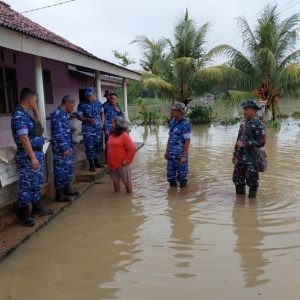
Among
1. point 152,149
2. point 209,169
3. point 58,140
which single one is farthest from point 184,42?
point 58,140

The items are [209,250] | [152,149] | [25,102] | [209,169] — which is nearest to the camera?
[209,250]

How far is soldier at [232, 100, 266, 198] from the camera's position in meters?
6.15

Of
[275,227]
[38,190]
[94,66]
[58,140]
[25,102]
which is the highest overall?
[94,66]

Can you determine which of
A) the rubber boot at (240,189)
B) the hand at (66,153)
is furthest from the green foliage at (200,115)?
the hand at (66,153)

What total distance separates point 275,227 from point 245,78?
659 inches

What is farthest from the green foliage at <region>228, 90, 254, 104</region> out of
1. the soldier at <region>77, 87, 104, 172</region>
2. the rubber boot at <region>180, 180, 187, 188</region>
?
the rubber boot at <region>180, 180, 187, 188</region>

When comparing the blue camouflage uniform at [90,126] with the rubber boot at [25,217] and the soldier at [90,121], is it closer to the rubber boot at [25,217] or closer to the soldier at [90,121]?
the soldier at [90,121]

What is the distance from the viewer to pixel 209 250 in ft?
14.7

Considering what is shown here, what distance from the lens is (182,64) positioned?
21797 millimetres

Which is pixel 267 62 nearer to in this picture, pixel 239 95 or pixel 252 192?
pixel 239 95

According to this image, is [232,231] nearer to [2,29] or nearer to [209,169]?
[2,29]

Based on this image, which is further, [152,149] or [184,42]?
[184,42]

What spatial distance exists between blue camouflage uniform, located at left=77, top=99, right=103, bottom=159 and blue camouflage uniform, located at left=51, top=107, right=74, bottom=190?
5.06 feet

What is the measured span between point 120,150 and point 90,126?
4.29 ft
